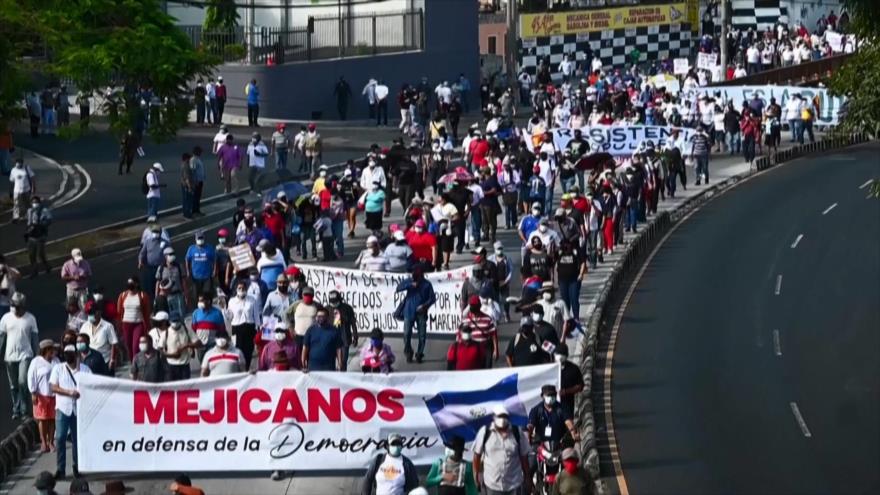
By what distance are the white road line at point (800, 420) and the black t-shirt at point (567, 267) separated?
15.8ft

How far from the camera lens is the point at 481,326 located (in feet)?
71.2

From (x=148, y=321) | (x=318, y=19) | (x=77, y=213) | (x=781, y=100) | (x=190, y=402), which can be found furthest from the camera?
(x=318, y=19)

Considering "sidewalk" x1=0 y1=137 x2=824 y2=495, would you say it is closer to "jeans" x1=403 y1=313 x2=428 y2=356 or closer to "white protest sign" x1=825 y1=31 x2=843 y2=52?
"jeans" x1=403 y1=313 x2=428 y2=356

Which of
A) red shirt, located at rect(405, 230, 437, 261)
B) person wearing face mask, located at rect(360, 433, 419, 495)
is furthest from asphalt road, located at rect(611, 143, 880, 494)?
red shirt, located at rect(405, 230, 437, 261)

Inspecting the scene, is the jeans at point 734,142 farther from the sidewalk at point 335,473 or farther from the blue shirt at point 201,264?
the blue shirt at point 201,264

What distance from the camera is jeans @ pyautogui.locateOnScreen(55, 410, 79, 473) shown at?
19297mm

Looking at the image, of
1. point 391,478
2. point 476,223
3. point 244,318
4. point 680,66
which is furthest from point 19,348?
point 680,66

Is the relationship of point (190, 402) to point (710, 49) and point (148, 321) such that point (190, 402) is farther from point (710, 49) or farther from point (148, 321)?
point (710, 49)

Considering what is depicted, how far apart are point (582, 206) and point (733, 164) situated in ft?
55.8

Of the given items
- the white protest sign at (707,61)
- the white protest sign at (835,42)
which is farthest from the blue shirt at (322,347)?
the white protest sign at (835,42)

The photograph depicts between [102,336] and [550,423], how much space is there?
601 centimetres

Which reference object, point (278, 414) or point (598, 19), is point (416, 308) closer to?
point (278, 414)

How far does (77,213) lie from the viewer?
125ft

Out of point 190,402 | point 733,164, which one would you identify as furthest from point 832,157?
point 190,402
